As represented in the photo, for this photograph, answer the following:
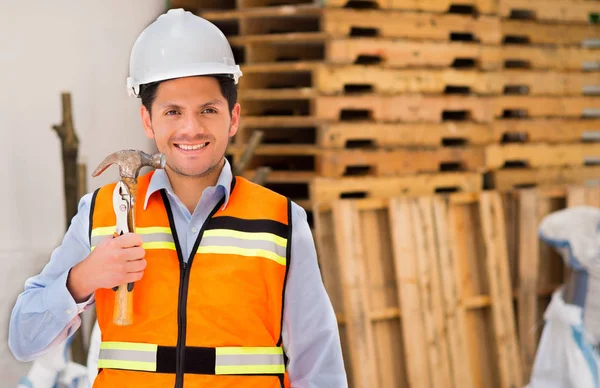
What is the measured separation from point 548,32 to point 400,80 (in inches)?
50.8

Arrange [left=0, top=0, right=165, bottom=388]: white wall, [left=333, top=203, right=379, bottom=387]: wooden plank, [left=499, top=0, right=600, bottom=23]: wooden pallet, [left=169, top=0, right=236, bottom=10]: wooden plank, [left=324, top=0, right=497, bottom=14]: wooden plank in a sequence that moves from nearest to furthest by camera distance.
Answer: [left=0, top=0, right=165, bottom=388]: white wall < [left=333, top=203, right=379, bottom=387]: wooden plank < [left=324, top=0, right=497, bottom=14]: wooden plank < [left=169, top=0, right=236, bottom=10]: wooden plank < [left=499, top=0, right=600, bottom=23]: wooden pallet

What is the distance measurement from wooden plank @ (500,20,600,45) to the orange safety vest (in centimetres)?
416

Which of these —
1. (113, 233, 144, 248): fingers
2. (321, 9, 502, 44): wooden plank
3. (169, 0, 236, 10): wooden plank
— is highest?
(169, 0, 236, 10): wooden plank

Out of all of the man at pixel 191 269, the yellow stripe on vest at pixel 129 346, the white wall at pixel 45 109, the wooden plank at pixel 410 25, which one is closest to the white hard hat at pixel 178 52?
the man at pixel 191 269

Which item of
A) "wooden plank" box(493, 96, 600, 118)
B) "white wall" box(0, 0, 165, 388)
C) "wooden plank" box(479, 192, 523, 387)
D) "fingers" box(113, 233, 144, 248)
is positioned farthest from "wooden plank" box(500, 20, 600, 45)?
"fingers" box(113, 233, 144, 248)

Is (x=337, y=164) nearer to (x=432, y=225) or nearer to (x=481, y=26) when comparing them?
(x=432, y=225)

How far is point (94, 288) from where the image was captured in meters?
1.81

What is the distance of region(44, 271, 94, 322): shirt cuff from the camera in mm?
1809

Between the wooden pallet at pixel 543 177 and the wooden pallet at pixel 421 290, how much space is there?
317 mm

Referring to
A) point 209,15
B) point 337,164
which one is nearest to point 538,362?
point 337,164

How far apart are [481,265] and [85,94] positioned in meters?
2.62

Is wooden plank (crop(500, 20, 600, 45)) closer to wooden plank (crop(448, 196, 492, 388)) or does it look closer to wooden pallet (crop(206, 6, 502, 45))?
wooden pallet (crop(206, 6, 502, 45))

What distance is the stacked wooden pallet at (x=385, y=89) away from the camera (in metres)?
5.01

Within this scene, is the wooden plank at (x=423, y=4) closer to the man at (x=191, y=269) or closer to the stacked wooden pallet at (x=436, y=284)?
the stacked wooden pallet at (x=436, y=284)
